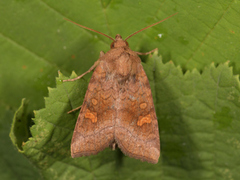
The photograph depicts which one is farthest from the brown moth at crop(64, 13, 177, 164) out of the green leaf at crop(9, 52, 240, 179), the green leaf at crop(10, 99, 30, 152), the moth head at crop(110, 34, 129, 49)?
the green leaf at crop(10, 99, 30, 152)

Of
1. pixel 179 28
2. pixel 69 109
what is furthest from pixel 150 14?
pixel 69 109

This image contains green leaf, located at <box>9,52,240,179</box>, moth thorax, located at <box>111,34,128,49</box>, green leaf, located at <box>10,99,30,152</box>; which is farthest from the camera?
moth thorax, located at <box>111,34,128,49</box>

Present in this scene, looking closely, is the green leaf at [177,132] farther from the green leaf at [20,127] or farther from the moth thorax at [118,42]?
the moth thorax at [118,42]

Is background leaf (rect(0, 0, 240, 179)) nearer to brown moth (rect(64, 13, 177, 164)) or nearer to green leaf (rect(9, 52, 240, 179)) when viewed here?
green leaf (rect(9, 52, 240, 179))

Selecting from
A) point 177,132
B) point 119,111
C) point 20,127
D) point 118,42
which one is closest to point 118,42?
point 118,42

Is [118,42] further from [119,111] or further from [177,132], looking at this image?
[177,132]

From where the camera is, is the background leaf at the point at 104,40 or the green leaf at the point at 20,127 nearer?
the green leaf at the point at 20,127

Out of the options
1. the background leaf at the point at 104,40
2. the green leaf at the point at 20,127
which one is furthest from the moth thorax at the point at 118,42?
the green leaf at the point at 20,127
